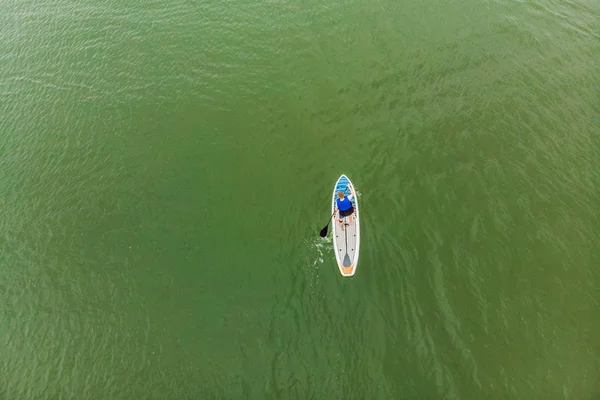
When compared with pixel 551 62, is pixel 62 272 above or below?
below

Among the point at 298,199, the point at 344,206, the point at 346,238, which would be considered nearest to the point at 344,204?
the point at 344,206

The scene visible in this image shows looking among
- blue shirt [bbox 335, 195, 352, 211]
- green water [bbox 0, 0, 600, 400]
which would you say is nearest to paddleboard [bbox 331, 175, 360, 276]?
green water [bbox 0, 0, 600, 400]

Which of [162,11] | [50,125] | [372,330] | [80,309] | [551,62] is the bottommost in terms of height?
[372,330]

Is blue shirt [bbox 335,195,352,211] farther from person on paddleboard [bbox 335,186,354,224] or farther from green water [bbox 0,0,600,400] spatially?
green water [bbox 0,0,600,400]

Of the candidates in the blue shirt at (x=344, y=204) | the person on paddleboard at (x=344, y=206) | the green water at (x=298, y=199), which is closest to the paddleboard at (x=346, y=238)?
the person on paddleboard at (x=344, y=206)

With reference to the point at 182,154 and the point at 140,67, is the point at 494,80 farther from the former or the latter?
the point at 140,67

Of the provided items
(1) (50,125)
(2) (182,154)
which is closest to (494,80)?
(2) (182,154)
